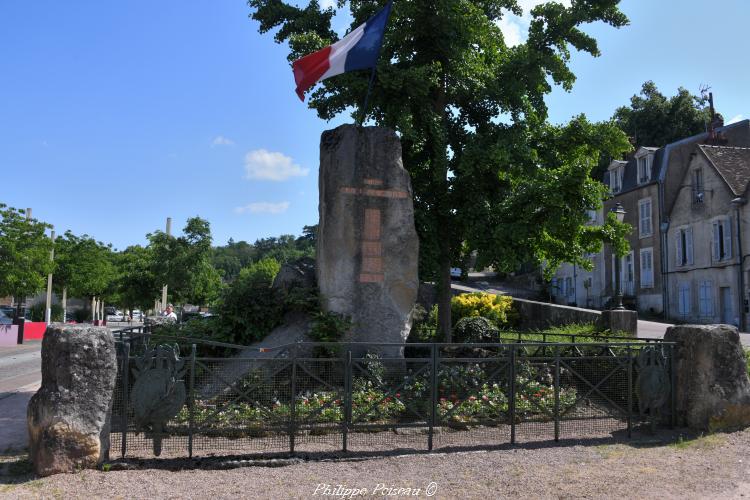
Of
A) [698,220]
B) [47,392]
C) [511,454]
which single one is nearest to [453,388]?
[511,454]

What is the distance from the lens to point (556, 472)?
19.6 feet

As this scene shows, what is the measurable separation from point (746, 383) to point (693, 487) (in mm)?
2939

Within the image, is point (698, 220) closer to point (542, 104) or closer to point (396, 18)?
point (542, 104)

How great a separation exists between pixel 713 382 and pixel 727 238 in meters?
23.8

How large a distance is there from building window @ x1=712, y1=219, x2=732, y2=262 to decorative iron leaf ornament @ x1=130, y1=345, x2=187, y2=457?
1110 inches

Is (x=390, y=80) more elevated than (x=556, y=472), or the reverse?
(x=390, y=80)

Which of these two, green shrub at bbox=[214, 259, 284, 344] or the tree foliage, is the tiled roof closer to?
green shrub at bbox=[214, 259, 284, 344]

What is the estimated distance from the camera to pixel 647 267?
112 feet

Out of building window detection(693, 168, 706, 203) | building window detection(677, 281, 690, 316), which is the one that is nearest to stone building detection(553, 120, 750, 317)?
building window detection(677, 281, 690, 316)

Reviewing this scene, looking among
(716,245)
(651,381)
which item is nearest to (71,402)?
(651,381)

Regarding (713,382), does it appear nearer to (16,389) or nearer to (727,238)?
(16,389)

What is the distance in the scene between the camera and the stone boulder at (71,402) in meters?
5.57

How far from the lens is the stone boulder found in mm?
5574

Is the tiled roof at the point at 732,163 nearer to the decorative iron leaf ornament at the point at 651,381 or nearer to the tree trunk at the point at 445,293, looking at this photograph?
the tree trunk at the point at 445,293
